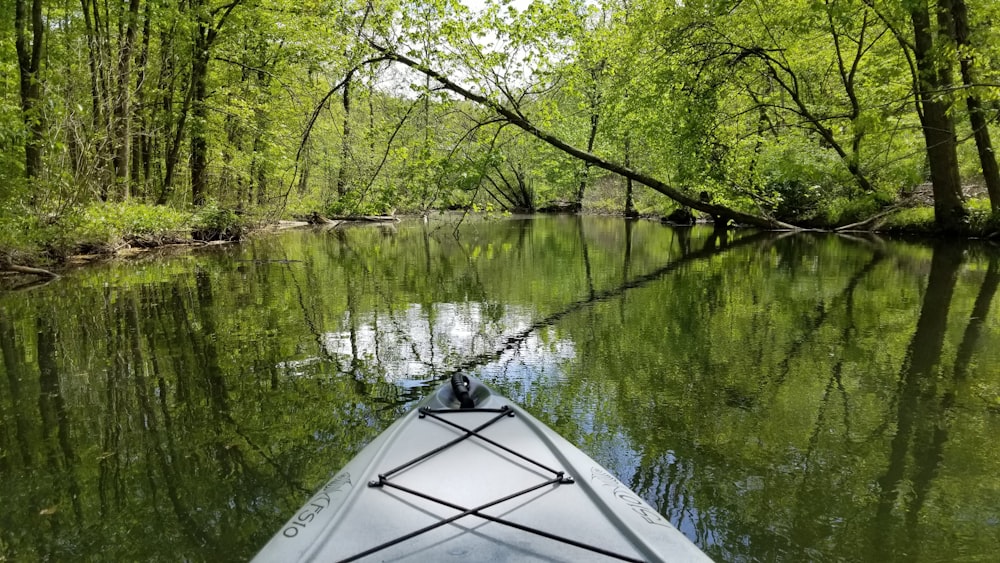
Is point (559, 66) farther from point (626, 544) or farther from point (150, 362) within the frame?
point (626, 544)

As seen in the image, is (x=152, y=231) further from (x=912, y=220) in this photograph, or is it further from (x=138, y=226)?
(x=912, y=220)

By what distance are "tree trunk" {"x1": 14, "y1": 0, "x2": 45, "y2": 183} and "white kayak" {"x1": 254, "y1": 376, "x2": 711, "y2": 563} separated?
10.2 meters

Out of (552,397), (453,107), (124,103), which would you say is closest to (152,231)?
(124,103)

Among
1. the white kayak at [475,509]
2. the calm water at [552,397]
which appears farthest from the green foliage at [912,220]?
the white kayak at [475,509]

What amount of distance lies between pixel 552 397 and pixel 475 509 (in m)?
2.24

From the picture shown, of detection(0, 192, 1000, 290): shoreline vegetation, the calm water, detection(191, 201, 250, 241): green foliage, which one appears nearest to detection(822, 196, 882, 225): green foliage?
detection(0, 192, 1000, 290): shoreline vegetation

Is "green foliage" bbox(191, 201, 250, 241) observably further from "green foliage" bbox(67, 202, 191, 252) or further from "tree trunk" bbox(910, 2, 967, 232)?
"tree trunk" bbox(910, 2, 967, 232)

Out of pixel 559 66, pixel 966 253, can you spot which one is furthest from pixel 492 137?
pixel 966 253

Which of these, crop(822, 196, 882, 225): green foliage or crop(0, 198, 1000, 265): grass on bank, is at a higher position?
crop(822, 196, 882, 225): green foliage

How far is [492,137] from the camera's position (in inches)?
372

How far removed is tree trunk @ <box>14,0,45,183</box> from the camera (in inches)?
367

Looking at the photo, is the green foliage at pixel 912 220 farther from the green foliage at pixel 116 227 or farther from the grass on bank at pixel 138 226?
the green foliage at pixel 116 227

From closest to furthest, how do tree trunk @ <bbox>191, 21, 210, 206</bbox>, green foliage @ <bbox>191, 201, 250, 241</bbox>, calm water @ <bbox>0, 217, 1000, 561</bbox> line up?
calm water @ <bbox>0, 217, 1000, 561</bbox>, tree trunk @ <bbox>191, 21, 210, 206</bbox>, green foliage @ <bbox>191, 201, 250, 241</bbox>

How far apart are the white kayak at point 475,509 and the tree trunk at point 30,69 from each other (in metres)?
10.2
